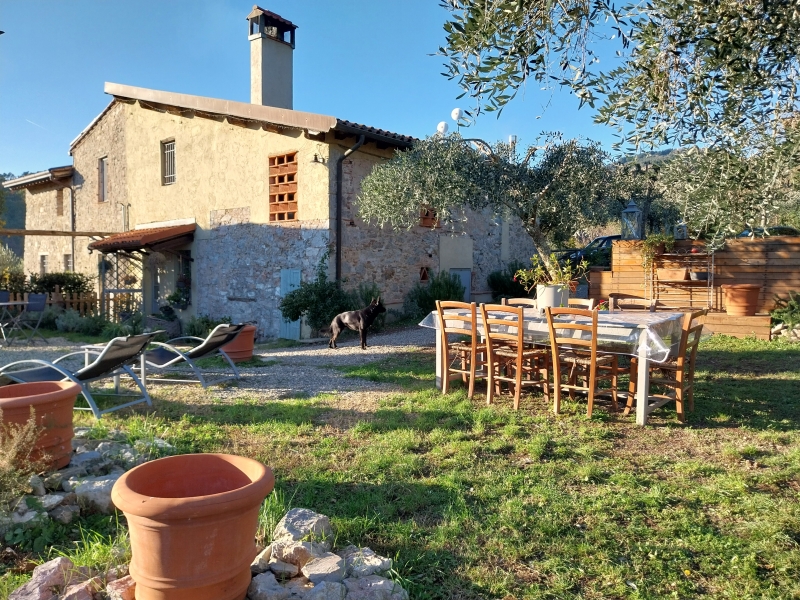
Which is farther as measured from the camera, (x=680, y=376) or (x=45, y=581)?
(x=680, y=376)

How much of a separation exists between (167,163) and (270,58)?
12.4 feet

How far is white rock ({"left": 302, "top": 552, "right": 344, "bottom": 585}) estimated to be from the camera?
92.5 inches

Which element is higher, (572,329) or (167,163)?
(167,163)

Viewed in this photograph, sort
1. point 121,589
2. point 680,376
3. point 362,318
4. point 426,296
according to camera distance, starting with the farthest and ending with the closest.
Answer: point 426,296 < point 362,318 < point 680,376 < point 121,589

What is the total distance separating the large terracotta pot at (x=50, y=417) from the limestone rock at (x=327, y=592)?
204 centimetres

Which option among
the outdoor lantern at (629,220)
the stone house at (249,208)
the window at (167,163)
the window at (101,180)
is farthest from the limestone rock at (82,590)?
the window at (101,180)

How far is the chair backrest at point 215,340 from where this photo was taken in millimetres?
6422

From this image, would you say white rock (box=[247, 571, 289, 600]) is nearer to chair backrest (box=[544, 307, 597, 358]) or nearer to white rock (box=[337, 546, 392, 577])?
white rock (box=[337, 546, 392, 577])

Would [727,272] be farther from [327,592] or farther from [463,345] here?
[327,592]

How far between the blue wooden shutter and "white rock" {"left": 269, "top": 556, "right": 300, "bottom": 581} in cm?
854

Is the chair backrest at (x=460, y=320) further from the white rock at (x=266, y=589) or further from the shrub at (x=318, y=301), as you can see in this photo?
the shrub at (x=318, y=301)

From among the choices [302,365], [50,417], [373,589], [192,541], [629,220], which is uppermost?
[629,220]

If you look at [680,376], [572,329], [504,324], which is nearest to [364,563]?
[572,329]

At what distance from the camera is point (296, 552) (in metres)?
2.47
